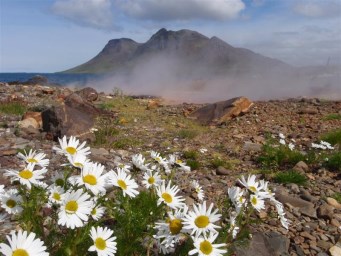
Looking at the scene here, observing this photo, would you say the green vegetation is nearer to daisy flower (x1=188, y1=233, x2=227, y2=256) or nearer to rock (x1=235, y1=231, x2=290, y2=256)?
rock (x1=235, y1=231, x2=290, y2=256)

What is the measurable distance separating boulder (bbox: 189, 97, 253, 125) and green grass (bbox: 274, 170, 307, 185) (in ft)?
18.5

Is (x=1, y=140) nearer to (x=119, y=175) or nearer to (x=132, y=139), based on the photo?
(x=132, y=139)

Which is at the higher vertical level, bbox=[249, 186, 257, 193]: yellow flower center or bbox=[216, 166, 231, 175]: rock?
bbox=[249, 186, 257, 193]: yellow flower center

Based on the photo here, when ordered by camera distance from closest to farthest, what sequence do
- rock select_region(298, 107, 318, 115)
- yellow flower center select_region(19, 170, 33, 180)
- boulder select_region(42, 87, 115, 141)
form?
yellow flower center select_region(19, 170, 33, 180) < boulder select_region(42, 87, 115, 141) < rock select_region(298, 107, 318, 115)

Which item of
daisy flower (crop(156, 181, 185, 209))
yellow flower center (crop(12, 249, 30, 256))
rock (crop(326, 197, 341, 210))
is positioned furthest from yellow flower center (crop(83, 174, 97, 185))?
rock (crop(326, 197, 341, 210))

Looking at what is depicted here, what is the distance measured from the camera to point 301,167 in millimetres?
7227

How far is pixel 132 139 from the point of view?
896cm

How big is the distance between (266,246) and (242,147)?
4.73 meters

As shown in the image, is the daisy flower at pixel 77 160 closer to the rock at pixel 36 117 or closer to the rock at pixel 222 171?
the rock at pixel 222 171

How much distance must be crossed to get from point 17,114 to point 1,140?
13.2 feet

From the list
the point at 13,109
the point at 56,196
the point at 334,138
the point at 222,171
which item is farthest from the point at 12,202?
the point at 13,109

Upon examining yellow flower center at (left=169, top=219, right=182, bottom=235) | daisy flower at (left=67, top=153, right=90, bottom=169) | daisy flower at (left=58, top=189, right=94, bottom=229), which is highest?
daisy flower at (left=67, top=153, right=90, bottom=169)

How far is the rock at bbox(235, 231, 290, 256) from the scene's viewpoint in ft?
13.2

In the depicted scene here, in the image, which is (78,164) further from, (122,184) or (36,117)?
(36,117)
